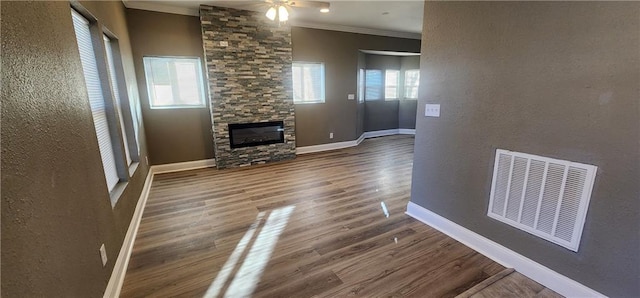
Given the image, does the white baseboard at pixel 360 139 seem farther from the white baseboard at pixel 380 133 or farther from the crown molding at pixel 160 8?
the crown molding at pixel 160 8

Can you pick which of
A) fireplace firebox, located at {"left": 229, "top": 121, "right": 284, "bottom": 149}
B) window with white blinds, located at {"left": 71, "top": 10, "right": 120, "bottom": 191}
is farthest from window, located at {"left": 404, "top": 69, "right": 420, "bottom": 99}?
window with white blinds, located at {"left": 71, "top": 10, "right": 120, "bottom": 191}

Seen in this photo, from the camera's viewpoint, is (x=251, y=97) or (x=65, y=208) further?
(x=251, y=97)

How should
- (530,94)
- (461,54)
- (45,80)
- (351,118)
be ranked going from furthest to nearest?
1. (351,118)
2. (461,54)
3. (530,94)
4. (45,80)

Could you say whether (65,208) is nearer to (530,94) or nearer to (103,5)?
(103,5)

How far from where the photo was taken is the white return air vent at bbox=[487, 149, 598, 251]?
1.70 metres

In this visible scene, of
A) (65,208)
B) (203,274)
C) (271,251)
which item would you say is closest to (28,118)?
(65,208)

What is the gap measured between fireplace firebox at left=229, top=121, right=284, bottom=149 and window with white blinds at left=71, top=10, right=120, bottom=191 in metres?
2.47

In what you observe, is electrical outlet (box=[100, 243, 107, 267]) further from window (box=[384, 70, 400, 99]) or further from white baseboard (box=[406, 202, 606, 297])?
window (box=[384, 70, 400, 99])

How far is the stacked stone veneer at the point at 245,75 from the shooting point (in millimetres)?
4512

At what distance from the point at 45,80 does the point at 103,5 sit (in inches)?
74.8

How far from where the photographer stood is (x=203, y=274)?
2096mm

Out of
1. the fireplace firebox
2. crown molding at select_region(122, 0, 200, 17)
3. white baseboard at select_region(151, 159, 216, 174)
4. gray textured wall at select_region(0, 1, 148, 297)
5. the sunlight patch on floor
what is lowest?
the sunlight patch on floor

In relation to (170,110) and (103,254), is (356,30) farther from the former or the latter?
(103,254)

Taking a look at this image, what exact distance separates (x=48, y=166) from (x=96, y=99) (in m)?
1.38
